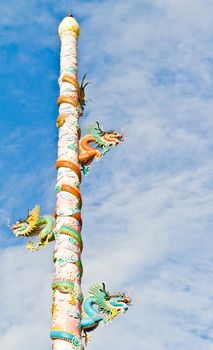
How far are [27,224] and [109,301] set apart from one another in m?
→ 2.34

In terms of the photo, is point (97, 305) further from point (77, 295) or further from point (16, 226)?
point (16, 226)

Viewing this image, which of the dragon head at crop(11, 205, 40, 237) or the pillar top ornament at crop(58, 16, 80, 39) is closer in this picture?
the dragon head at crop(11, 205, 40, 237)

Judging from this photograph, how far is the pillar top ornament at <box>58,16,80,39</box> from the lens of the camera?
15.0m

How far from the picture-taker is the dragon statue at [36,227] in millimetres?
12141

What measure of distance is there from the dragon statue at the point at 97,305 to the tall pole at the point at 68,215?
1.0 inches

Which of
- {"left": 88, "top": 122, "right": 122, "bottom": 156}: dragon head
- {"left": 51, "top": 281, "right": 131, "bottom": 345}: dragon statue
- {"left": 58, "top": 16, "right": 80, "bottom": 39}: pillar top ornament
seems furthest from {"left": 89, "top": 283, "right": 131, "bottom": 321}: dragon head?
{"left": 58, "top": 16, "right": 80, "bottom": 39}: pillar top ornament

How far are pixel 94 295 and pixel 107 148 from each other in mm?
3451

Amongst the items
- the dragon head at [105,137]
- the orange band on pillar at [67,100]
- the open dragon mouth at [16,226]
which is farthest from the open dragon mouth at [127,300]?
the orange band on pillar at [67,100]

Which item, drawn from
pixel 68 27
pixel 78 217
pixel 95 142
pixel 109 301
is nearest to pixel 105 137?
pixel 95 142

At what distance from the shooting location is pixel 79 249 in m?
11.6

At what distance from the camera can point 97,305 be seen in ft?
37.1

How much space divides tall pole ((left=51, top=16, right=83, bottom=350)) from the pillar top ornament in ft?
0.08

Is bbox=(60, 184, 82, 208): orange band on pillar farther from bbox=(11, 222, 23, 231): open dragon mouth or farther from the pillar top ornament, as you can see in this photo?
the pillar top ornament

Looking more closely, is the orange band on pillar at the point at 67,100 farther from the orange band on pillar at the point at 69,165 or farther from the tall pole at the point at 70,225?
the orange band on pillar at the point at 69,165
